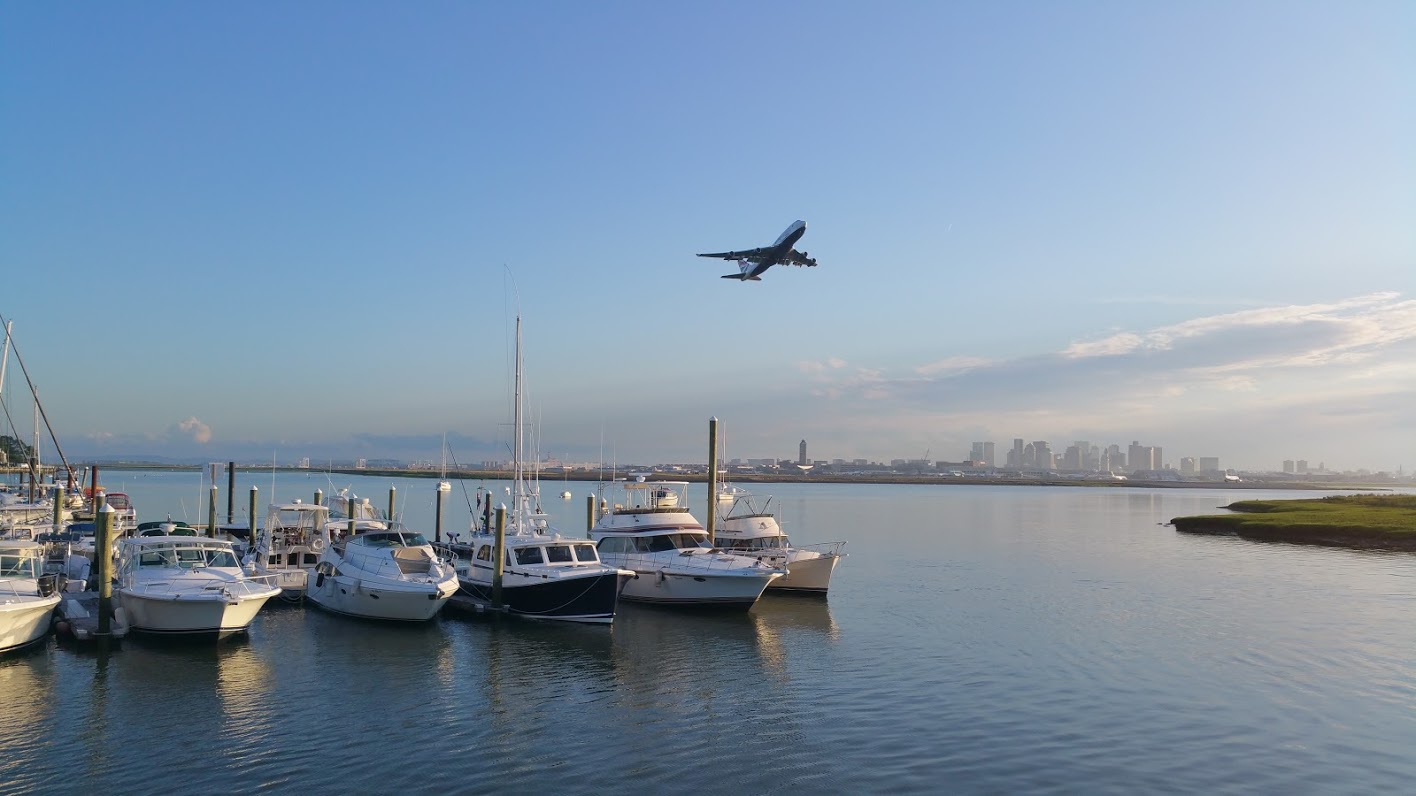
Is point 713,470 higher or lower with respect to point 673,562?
higher

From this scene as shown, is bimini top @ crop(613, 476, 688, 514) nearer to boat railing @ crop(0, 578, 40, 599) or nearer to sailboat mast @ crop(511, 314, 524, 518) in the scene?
sailboat mast @ crop(511, 314, 524, 518)

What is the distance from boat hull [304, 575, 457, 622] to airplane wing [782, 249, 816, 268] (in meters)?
19.5

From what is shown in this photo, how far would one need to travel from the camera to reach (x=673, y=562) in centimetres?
3253

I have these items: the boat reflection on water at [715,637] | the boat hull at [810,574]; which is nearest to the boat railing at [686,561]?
the boat reflection on water at [715,637]

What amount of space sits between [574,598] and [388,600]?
219 inches

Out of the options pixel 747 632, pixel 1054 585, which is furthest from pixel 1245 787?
pixel 1054 585

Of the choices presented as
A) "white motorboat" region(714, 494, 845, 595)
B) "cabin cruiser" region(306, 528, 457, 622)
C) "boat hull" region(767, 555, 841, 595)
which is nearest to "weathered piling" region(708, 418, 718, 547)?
"white motorboat" region(714, 494, 845, 595)

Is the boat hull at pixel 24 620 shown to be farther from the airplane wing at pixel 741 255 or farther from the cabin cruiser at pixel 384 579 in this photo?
the airplane wing at pixel 741 255

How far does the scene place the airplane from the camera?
1484 inches

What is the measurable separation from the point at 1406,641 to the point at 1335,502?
88.8 m

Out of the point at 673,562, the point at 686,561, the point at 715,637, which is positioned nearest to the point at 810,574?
the point at 686,561

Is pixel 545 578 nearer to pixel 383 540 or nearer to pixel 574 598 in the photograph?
pixel 574 598

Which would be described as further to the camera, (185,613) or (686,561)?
(686,561)

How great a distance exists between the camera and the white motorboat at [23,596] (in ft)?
71.3
